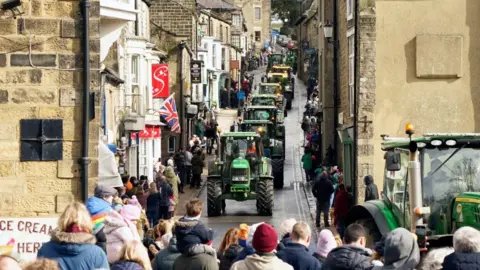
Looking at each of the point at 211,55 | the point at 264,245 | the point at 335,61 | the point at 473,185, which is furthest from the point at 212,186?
the point at 211,55

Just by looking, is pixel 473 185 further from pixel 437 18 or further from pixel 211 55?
pixel 211 55

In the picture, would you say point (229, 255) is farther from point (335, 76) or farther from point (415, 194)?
point (335, 76)

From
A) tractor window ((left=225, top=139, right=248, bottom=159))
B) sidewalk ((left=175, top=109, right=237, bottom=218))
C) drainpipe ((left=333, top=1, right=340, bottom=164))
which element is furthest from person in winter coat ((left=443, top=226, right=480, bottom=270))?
drainpipe ((left=333, top=1, right=340, bottom=164))

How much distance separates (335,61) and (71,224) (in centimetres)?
2819

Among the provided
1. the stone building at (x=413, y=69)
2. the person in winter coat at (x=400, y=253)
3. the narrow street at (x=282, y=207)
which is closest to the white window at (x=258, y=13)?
the narrow street at (x=282, y=207)

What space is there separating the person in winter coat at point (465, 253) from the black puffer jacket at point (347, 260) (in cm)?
103

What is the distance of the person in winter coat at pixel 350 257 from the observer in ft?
37.1

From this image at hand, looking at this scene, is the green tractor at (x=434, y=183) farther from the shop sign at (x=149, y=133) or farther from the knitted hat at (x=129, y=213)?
the shop sign at (x=149, y=133)

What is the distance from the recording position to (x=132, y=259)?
35.2 ft

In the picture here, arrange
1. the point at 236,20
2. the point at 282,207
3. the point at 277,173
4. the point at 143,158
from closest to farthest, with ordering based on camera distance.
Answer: the point at 282,207
the point at 277,173
the point at 143,158
the point at 236,20

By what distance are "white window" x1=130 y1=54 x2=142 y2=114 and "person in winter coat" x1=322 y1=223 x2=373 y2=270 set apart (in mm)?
30359

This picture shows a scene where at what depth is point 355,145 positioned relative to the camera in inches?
1099

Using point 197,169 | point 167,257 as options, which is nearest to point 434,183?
point 167,257

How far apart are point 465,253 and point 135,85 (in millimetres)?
32969
